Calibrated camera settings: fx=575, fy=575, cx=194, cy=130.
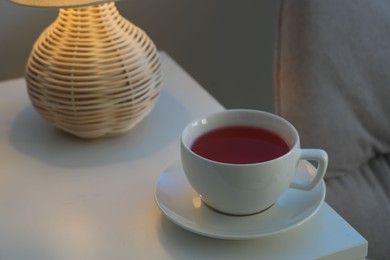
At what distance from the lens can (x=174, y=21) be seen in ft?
3.35

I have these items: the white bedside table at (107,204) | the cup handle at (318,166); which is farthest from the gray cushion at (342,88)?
the cup handle at (318,166)

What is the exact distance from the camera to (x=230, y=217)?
54 centimetres

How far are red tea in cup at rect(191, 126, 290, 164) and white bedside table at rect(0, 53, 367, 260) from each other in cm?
8

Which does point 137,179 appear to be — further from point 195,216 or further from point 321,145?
point 321,145

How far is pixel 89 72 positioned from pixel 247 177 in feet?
0.78

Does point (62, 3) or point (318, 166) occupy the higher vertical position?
point (62, 3)

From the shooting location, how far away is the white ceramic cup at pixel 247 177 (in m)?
0.50

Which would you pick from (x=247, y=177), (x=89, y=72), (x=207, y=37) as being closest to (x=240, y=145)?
(x=247, y=177)

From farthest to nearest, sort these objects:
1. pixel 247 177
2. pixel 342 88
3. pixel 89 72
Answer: pixel 342 88
pixel 89 72
pixel 247 177

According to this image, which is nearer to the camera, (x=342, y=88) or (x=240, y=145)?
(x=240, y=145)

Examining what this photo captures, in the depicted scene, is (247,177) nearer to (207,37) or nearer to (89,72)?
(89,72)

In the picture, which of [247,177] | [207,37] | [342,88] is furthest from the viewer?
[207,37]

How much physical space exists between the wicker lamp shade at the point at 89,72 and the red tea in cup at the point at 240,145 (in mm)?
137

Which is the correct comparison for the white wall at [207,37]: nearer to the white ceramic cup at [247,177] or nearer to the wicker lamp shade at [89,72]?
the wicker lamp shade at [89,72]
